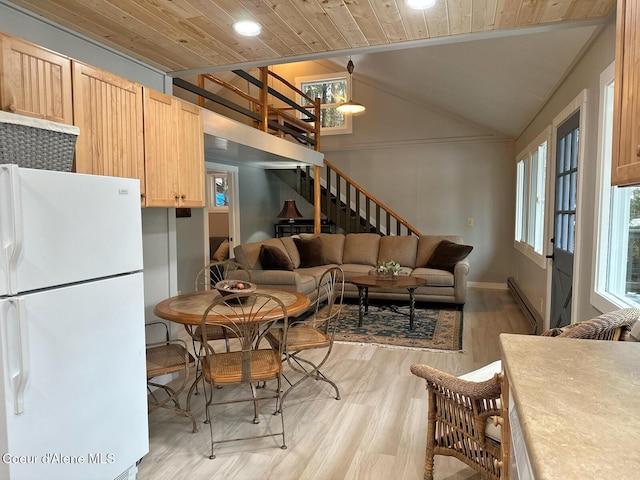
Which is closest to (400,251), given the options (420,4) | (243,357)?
(243,357)

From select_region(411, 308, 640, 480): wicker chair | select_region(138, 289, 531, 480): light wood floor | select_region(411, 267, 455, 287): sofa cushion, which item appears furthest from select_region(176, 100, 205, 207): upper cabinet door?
select_region(411, 267, 455, 287): sofa cushion

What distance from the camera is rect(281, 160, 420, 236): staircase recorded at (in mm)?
7070

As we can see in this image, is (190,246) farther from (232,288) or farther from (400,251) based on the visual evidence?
(232,288)

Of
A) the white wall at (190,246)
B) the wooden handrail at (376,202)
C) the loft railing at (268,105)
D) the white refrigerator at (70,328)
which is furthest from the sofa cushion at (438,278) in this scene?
the white refrigerator at (70,328)

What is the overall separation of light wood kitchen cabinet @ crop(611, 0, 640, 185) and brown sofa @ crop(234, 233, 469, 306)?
361 centimetres

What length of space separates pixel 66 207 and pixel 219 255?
5.25 metres

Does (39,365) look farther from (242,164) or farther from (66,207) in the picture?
(242,164)

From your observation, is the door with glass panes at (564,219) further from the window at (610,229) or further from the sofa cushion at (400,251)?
the sofa cushion at (400,251)

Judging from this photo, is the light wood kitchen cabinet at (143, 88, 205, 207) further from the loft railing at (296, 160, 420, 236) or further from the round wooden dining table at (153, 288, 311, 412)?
the loft railing at (296, 160, 420, 236)

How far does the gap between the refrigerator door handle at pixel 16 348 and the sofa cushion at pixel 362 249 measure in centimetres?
511

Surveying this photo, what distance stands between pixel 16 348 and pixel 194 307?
3.84ft

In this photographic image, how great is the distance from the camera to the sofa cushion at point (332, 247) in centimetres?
631

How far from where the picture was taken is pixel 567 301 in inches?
124

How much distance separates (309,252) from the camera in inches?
231
